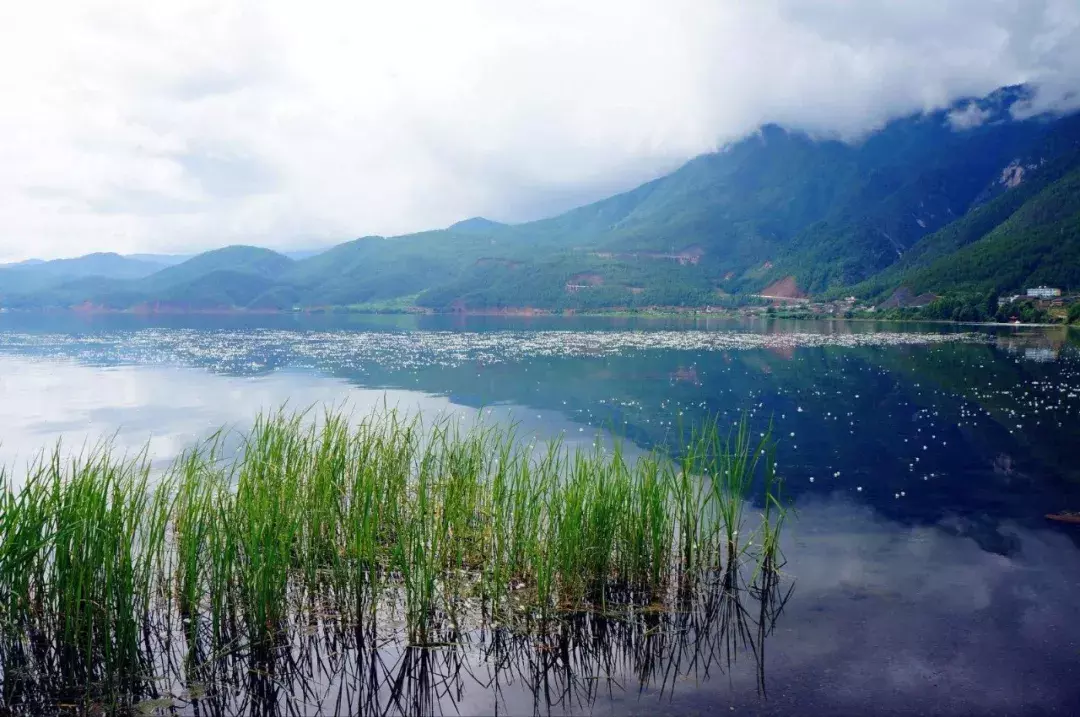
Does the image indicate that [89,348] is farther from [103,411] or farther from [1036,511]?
[1036,511]

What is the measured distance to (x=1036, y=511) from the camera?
47.9ft

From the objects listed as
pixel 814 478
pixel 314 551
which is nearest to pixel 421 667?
pixel 314 551

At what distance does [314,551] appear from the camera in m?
9.02

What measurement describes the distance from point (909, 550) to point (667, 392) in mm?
20837

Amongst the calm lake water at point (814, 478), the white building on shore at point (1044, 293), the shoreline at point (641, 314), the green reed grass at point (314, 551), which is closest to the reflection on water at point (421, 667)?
the calm lake water at point (814, 478)

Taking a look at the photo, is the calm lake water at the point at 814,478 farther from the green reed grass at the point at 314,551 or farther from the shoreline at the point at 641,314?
the shoreline at the point at 641,314

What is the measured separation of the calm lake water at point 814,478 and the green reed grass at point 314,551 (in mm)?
891

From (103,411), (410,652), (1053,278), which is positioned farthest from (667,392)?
(1053,278)

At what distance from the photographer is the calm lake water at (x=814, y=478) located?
7695 millimetres

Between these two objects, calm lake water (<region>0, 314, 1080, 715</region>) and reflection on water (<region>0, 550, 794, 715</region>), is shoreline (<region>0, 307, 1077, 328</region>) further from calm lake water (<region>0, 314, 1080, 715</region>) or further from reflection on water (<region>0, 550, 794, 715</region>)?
reflection on water (<region>0, 550, 794, 715</region>)

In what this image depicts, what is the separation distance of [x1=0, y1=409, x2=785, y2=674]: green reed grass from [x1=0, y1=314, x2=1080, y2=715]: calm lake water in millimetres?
891

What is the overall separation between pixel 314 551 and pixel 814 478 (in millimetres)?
12896

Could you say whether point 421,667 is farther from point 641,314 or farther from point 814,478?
point 641,314

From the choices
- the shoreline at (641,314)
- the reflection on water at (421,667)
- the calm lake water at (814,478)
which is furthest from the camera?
the shoreline at (641,314)
